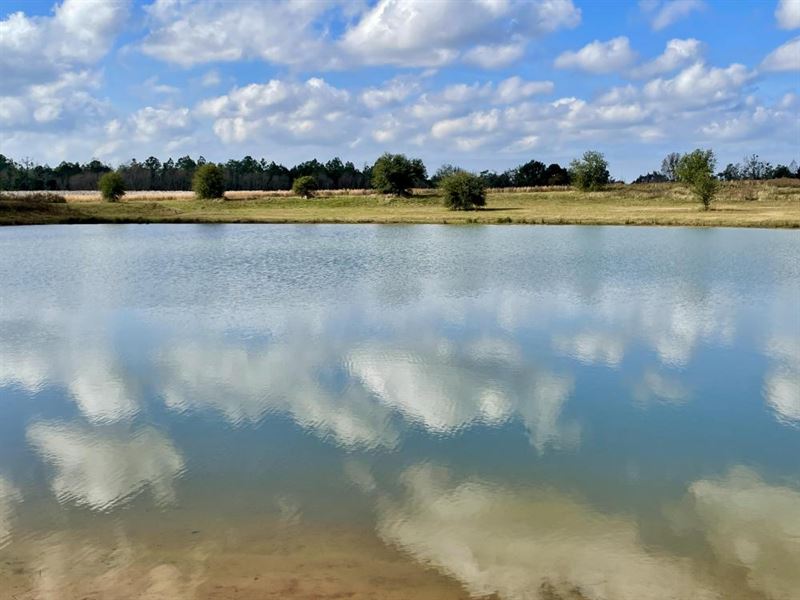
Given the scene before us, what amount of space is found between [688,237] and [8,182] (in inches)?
5683

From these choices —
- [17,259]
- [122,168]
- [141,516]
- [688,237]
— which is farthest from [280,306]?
[122,168]

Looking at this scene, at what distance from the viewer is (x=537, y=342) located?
15.2 m

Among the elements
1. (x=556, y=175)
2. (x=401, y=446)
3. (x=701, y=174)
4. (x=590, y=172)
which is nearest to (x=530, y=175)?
(x=556, y=175)

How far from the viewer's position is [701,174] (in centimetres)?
6581

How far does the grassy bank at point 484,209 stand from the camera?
193 feet

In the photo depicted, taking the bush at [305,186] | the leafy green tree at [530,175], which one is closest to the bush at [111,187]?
the bush at [305,186]

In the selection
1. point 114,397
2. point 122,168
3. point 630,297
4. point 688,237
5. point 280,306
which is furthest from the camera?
point 122,168

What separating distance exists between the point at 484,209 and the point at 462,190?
3.28m

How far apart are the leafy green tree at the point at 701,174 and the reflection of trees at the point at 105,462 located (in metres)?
64.6

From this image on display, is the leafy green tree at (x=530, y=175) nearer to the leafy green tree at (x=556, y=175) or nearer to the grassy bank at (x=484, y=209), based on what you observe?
the leafy green tree at (x=556, y=175)

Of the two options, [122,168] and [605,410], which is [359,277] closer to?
[605,410]

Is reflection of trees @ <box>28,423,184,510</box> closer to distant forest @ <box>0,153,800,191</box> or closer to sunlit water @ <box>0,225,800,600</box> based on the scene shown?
sunlit water @ <box>0,225,800,600</box>

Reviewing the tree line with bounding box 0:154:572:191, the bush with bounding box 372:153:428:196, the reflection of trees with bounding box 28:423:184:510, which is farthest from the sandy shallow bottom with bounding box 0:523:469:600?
the tree line with bounding box 0:154:572:191

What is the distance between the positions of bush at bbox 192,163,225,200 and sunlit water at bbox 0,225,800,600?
68.0 meters
